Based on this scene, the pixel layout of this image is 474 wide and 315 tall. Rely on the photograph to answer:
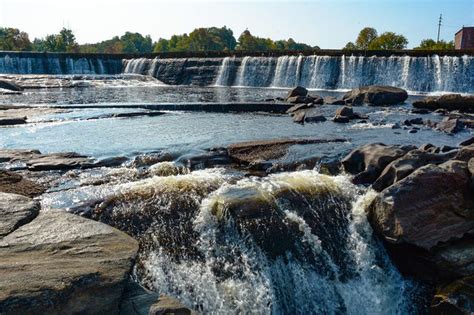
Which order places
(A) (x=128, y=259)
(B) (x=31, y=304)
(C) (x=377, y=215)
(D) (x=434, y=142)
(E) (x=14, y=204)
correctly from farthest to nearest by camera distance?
(D) (x=434, y=142)
(C) (x=377, y=215)
(E) (x=14, y=204)
(A) (x=128, y=259)
(B) (x=31, y=304)

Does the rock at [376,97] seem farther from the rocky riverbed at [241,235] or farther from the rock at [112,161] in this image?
the rock at [112,161]

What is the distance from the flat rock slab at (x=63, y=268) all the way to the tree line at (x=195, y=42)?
2724 inches

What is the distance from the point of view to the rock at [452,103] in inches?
775

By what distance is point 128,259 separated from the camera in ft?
15.6

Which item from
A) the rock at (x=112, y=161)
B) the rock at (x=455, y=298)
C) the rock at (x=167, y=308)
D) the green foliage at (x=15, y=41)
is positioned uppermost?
the green foliage at (x=15, y=41)

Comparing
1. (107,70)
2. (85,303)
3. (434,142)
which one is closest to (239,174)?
(85,303)

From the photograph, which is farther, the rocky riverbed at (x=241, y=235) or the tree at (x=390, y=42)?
the tree at (x=390, y=42)

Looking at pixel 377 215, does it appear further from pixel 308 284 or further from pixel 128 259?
pixel 128 259

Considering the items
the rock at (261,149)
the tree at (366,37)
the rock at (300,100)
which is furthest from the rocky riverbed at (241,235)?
the tree at (366,37)

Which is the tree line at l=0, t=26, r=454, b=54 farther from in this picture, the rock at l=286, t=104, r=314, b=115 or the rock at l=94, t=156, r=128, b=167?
the rock at l=94, t=156, r=128, b=167

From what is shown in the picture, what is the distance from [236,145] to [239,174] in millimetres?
2274

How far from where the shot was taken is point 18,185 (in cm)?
830

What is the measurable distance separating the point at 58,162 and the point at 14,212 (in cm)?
447

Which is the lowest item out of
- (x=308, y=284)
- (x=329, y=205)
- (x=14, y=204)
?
(x=308, y=284)
